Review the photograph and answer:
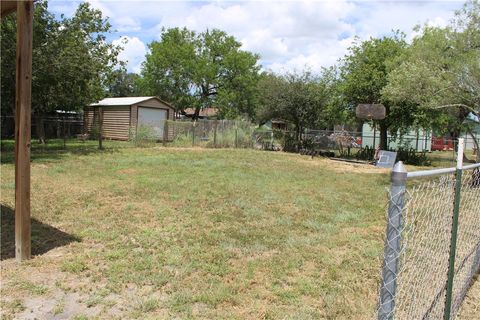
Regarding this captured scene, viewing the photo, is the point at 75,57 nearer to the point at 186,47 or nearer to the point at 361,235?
the point at 361,235

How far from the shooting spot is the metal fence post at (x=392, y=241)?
5.77 feet

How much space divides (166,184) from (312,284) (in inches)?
211

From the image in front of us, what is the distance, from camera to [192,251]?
15.0 ft

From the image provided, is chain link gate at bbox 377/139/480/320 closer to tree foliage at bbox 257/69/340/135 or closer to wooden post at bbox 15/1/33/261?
wooden post at bbox 15/1/33/261

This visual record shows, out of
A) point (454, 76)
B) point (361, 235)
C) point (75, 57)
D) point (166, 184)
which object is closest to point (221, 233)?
point (361, 235)

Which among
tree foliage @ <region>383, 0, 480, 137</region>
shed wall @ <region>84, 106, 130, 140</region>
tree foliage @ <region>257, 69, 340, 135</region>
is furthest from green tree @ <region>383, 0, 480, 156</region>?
shed wall @ <region>84, 106, 130, 140</region>

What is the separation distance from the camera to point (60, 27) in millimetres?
14742

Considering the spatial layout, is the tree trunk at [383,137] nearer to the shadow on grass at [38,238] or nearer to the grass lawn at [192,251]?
the grass lawn at [192,251]

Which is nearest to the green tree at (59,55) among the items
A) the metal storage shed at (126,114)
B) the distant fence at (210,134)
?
the distant fence at (210,134)

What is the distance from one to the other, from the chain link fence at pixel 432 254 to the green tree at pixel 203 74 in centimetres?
3015

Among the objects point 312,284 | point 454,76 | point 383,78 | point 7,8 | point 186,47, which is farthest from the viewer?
point 186,47

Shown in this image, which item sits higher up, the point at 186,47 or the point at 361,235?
the point at 186,47

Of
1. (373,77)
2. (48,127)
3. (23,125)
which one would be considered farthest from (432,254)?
(48,127)

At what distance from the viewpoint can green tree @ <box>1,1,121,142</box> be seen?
13500mm
